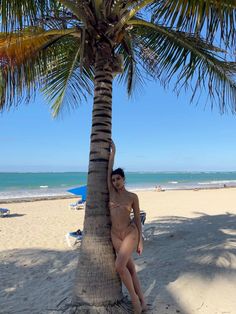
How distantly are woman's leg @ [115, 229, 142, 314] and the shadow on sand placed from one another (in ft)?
1.02

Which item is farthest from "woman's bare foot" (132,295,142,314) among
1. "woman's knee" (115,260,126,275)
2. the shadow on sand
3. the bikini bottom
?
the bikini bottom

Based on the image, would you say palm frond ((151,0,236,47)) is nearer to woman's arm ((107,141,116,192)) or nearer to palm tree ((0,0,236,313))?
palm tree ((0,0,236,313))

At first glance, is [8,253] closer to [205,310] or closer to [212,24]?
[205,310]

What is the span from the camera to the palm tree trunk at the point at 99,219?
412 centimetres

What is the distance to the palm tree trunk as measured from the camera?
4125 mm

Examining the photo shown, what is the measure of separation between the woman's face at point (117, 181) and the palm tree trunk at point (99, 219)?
0.11 meters

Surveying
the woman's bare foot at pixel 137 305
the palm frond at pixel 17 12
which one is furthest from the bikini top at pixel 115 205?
the palm frond at pixel 17 12

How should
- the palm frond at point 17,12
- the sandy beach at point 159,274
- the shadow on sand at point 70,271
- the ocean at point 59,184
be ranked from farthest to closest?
the ocean at point 59,184 < the shadow on sand at point 70,271 < the sandy beach at point 159,274 < the palm frond at point 17,12

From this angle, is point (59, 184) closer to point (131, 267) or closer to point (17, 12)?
point (131, 267)

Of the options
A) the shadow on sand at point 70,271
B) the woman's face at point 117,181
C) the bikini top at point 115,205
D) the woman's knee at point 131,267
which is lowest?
the shadow on sand at point 70,271

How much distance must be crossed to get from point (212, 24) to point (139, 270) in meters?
3.89

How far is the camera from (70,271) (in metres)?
6.44

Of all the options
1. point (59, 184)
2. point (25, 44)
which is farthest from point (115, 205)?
point (59, 184)

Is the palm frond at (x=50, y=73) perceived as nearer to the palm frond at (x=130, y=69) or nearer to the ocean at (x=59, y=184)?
the palm frond at (x=130, y=69)
